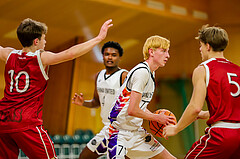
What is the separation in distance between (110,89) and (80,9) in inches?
178

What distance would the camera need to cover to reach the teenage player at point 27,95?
2689mm

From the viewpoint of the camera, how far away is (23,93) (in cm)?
279

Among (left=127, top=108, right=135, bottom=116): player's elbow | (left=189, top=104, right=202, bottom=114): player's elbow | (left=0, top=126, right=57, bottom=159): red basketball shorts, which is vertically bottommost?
(left=0, top=126, right=57, bottom=159): red basketball shorts

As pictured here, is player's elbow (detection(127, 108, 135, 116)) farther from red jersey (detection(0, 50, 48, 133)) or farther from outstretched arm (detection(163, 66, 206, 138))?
red jersey (detection(0, 50, 48, 133))

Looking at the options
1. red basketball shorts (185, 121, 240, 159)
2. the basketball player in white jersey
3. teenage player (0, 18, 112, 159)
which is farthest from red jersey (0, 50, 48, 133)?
red basketball shorts (185, 121, 240, 159)

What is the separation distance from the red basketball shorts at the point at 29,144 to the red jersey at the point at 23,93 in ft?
0.19

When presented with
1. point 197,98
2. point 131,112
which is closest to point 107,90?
point 131,112

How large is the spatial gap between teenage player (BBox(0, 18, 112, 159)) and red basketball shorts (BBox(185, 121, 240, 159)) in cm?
136

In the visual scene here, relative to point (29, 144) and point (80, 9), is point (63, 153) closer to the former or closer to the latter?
point (80, 9)

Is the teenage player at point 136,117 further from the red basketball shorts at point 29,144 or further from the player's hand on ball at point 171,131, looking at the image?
the red basketball shorts at point 29,144

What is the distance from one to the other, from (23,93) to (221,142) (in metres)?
1.82

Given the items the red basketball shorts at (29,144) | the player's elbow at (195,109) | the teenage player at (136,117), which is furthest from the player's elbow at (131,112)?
the red basketball shorts at (29,144)

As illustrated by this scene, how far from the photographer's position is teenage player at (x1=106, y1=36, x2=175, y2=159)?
3008mm

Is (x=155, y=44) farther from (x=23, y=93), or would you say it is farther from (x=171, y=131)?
(x=23, y=93)
